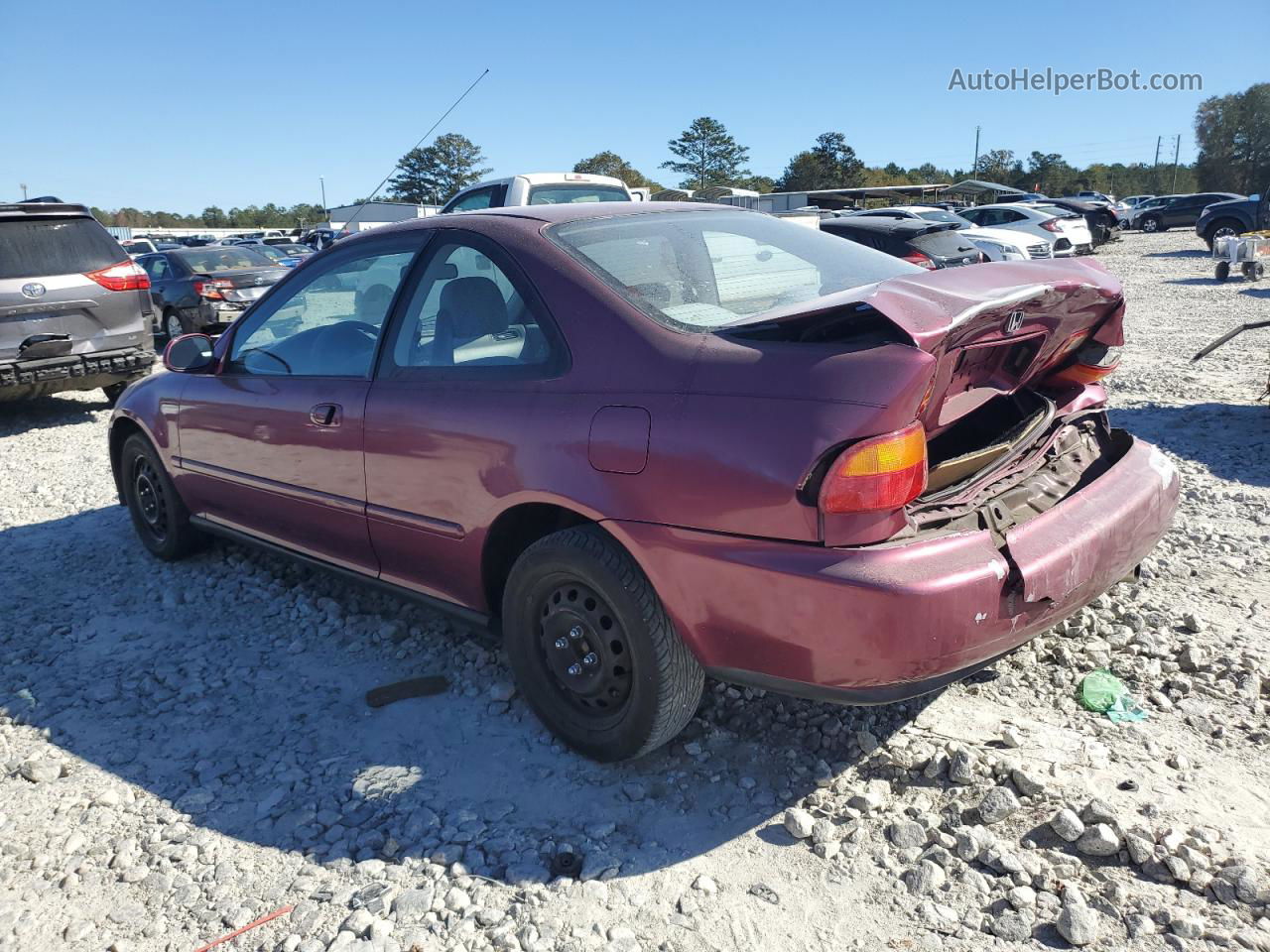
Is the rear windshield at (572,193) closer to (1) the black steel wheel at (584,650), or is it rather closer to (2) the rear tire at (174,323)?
(2) the rear tire at (174,323)

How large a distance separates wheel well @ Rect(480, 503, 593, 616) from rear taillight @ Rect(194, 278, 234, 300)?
1116cm

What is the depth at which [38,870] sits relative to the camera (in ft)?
8.51

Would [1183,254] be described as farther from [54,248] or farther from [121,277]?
[54,248]

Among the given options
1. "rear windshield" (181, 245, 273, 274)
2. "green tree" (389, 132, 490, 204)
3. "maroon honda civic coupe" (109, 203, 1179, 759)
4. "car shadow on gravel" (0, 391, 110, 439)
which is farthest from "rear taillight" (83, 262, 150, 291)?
"green tree" (389, 132, 490, 204)

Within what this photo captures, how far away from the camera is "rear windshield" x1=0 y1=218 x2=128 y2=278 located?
8.07 meters

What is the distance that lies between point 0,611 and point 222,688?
5.25 feet

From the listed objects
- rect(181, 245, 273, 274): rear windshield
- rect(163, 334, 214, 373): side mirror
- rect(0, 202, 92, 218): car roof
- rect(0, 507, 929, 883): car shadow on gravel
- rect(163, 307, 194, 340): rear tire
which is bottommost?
rect(0, 507, 929, 883): car shadow on gravel

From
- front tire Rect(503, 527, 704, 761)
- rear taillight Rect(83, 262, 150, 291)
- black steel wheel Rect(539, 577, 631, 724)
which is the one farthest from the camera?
rear taillight Rect(83, 262, 150, 291)

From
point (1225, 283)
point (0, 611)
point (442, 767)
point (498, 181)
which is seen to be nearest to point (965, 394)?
point (442, 767)

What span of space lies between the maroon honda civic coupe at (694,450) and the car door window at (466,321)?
11 mm

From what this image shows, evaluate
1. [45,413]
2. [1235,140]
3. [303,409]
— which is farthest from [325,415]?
[1235,140]

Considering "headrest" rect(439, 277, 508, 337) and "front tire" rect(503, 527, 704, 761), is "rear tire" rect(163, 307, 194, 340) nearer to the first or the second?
"headrest" rect(439, 277, 508, 337)

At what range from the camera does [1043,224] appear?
67.5 ft

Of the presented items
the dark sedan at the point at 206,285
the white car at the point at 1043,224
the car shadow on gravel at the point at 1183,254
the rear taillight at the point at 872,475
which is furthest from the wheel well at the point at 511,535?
the car shadow on gravel at the point at 1183,254
